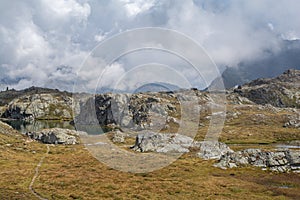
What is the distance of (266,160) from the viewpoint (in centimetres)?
8338

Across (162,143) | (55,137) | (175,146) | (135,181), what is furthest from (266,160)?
(55,137)

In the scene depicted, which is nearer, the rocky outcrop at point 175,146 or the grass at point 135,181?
the grass at point 135,181

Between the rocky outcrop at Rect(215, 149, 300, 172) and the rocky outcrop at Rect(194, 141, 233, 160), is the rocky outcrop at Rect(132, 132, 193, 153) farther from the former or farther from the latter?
the rocky outcrop at Rect(215, 149, 300, 172)

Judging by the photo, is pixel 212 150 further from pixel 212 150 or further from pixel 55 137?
pixel 55 137

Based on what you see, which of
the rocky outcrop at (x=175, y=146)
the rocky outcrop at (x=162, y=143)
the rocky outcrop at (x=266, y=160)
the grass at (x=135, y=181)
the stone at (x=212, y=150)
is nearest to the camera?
the grass at (x=135, y=181)

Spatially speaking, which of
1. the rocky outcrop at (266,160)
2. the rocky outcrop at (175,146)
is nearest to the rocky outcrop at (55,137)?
the rocky outcrop at (175,146)

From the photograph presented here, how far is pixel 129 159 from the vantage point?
9050 centimetres

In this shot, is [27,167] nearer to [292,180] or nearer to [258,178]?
[258,178]

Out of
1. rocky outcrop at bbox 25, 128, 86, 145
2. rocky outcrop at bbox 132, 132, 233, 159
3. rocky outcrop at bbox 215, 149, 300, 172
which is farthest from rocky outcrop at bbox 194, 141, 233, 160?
rocky outcrop at bbox 25, 128, 86, 145

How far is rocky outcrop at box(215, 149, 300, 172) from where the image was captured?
79.2m

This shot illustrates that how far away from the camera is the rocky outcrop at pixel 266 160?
260 feet

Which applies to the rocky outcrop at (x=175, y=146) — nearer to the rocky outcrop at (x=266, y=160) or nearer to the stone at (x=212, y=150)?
the stone at (x=212, y=150)

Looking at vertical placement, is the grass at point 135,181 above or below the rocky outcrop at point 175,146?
below

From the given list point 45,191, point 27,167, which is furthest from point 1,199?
point 27,167
